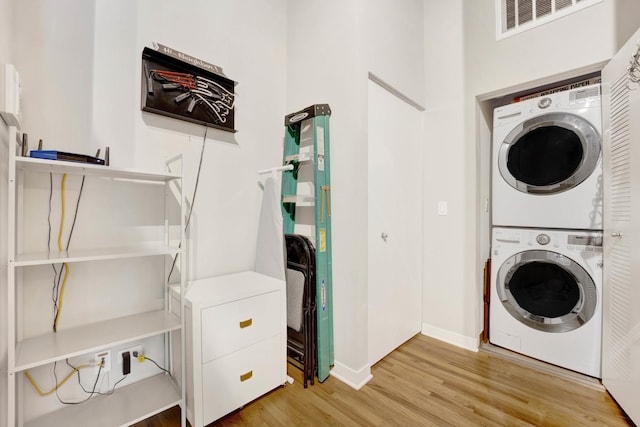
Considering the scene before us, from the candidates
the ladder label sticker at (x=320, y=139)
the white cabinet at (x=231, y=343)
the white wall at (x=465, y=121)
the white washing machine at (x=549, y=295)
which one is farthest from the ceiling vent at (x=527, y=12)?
the white cabinet at (x=231, y=343)

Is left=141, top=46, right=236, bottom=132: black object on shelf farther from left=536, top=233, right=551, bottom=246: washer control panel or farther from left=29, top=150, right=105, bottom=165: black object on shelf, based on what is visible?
left=536, top=233, right=551, bottom=246: washer control panel

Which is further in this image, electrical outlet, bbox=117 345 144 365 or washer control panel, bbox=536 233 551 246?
washer control panel, bbox=536 233 551 246

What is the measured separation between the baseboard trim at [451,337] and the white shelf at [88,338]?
6.75 ft

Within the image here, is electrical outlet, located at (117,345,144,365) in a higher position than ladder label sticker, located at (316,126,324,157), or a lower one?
lower

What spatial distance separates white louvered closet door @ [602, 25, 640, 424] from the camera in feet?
4.43

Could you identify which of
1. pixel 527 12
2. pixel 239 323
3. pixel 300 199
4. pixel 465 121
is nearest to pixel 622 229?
pixel 465 121

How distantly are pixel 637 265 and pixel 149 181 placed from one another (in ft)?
8.73

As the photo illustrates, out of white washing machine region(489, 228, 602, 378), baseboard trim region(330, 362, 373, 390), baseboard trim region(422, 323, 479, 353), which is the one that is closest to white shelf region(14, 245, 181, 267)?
baseboard trim region(330, 362, 373, 390)

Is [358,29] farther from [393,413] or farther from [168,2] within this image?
[393,413]

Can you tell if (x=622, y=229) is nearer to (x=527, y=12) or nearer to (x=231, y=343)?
(x=527, y=12)

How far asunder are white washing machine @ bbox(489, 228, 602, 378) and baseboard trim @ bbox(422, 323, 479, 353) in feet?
0.63

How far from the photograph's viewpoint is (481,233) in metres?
2.23

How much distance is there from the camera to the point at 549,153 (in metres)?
1.94

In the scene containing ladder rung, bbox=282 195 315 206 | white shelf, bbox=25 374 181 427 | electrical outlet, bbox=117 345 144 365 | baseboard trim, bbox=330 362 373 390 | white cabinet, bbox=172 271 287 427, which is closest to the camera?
Answer: white shelf, bbox=25 374 181 427
